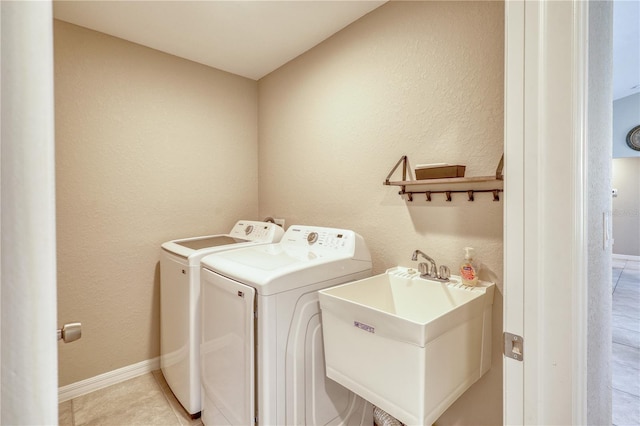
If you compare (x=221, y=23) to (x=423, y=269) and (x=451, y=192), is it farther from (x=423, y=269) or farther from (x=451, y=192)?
(x=423, y=269)

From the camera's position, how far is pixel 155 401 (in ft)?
6.73

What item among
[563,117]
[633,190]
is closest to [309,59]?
[563,117]

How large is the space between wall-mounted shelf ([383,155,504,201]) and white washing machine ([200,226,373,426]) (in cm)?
41

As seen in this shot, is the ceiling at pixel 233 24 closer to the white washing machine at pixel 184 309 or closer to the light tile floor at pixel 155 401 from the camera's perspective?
the white washing machine at pixel 184 309

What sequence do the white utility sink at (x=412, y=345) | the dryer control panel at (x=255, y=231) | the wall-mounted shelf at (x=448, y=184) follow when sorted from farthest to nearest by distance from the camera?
the dryer control panel at (x=255, y=231) → the wall-mounted shelf at (x=448, y=184) → the white utility sink at (x=412, y=345)

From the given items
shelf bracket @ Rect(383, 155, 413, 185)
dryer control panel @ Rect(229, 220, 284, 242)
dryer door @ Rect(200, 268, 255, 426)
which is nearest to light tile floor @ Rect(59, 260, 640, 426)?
dryer door @ Rect(200, 268, 255, 426)

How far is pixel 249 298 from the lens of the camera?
1382mm

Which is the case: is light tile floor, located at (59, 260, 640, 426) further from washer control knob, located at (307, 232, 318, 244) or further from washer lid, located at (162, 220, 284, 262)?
washer control knob, located at (307, 232, 318, 244)

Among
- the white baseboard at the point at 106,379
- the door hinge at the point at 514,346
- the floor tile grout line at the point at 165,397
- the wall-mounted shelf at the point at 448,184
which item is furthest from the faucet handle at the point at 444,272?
the white baseboard at the point at 106,379

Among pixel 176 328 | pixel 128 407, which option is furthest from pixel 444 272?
pixel 128 407

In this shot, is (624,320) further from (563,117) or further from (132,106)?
(132,106)

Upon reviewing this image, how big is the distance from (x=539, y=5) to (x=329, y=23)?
1.57m

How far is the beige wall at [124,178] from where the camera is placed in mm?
2051

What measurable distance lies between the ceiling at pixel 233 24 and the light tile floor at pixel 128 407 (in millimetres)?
2512
